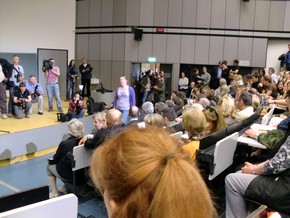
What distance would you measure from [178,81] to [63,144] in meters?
9.09

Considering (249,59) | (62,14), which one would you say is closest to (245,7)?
(249,59)

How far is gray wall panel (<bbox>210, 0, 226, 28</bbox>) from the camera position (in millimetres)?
11938

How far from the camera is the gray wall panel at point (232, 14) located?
11883 mm

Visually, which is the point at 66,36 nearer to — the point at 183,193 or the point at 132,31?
the point at 132,31

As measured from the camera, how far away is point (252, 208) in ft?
8.39

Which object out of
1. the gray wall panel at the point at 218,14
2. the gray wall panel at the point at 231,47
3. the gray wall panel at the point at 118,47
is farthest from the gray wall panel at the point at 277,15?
the gray wall panel at the point at 118,47

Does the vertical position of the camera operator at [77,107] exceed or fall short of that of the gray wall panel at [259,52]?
it falls short

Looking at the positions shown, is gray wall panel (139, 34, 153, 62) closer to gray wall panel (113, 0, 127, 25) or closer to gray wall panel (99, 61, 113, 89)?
gray wall panel (113, 0, 127, 25)

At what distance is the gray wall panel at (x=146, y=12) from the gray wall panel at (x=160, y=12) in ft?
0.53

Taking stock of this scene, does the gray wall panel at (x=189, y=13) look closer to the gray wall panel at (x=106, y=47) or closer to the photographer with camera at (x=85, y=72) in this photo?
the gray wall panel at (x=106, y=47)

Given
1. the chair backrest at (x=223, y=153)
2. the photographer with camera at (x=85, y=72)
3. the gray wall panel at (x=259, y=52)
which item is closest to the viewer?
the chair backrest at (x=223, y=153)

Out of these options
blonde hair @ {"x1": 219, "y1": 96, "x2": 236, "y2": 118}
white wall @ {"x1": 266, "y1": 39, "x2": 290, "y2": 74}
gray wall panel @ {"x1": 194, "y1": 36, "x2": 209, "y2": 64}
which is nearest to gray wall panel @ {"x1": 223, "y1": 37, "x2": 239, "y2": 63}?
gray wall panel @ {"x1": 194, "y1": 36, "x2": 209, "y2": 64}

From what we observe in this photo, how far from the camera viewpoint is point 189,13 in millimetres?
12102

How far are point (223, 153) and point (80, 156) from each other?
1.59 m
